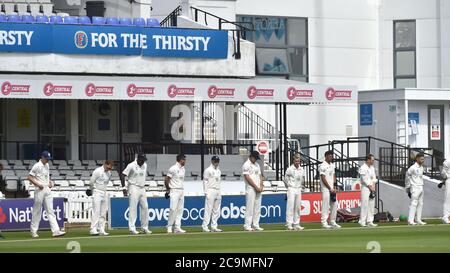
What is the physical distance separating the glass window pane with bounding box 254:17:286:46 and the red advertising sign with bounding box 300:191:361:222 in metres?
14.0

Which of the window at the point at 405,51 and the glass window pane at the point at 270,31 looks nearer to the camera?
the glass window pane at the point at 270,31

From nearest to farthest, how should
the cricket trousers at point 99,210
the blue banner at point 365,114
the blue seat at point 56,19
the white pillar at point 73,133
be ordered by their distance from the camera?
the cricket trousers at point 99,210, the blue seat at point 56,19, the white pillar at point 73,133, the blue banner at point 365,114

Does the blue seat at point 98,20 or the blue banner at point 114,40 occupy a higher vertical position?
the blue seat at point 98,20

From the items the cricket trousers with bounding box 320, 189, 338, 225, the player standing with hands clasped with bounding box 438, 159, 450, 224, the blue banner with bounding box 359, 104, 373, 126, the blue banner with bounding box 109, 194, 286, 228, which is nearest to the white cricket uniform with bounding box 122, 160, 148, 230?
the blue banner with bounding box 109, 194, 286, 228

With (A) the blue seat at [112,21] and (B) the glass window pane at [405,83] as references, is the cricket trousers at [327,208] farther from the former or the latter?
(B) the glass window pane at [405,83]

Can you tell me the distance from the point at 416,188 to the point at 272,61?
17.8 m

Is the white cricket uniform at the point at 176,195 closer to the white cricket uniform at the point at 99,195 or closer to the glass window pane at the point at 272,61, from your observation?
the white cricket uniform at the point at 99,195

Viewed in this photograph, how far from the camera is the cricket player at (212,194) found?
108 ft

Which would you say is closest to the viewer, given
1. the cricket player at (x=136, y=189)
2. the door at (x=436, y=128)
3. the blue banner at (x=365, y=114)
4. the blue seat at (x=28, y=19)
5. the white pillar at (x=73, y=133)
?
the cricket player at (x=136, y=189)

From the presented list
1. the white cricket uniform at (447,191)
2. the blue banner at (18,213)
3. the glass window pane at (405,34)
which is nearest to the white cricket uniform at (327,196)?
the white cricket uniform at (447,191)

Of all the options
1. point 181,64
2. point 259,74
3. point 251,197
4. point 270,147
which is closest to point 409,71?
point 259,74

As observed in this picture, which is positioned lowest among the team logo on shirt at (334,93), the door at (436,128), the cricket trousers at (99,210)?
the cricket trousers at (99,210)

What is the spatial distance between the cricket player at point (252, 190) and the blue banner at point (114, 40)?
9.36 m

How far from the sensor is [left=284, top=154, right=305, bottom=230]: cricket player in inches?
1309
